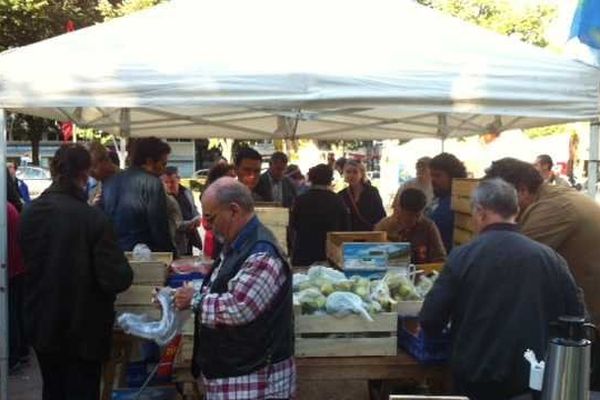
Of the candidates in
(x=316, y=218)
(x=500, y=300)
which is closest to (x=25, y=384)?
(x=316, y=218)

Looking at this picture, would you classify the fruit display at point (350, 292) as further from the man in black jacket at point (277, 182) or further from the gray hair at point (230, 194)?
the man in black jacket at point (277, 182)

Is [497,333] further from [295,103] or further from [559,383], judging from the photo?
[295,103]

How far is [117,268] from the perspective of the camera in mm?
3439

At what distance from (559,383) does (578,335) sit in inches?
6.0

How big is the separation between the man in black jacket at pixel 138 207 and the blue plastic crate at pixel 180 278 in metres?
0.65

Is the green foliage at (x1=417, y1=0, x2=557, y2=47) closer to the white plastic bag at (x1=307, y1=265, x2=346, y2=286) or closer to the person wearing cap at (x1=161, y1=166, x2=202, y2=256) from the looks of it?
the person wearing cap at (x1=161, y1=166, x2=202, y2=256)

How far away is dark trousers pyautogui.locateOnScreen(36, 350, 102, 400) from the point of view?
3584 millimetres

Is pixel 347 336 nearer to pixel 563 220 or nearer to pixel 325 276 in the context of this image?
pixel 325 276

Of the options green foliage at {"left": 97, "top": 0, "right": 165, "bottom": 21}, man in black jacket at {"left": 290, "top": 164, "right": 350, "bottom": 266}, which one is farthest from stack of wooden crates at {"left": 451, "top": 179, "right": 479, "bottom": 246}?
green foliage at {"left": 97, "top": 0, "right": 165, "bottom": 21}

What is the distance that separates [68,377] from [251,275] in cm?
A: 156

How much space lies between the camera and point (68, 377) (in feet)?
11.8

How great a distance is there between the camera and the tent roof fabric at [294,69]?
11.5ft

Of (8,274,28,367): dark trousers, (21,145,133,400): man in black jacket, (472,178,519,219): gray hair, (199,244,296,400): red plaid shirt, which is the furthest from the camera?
(8,274,28,367): dark trousers

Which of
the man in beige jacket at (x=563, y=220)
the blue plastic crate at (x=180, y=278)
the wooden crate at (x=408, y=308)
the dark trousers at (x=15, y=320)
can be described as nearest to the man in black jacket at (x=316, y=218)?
the blue plastic crate at (x=180, y=278)
